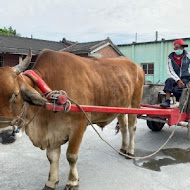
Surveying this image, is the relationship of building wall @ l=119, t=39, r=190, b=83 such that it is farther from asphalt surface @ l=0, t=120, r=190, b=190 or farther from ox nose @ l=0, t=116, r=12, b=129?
ox nose @ l=0, t=116, r=12, b=129

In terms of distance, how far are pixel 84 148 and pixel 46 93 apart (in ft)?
Result: 8.34

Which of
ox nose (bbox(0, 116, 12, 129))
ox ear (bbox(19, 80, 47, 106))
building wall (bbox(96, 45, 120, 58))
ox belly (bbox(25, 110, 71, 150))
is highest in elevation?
building wall (bbox(96, 45, 120, 58))

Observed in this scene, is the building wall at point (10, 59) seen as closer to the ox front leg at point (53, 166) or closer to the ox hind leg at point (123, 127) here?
the ox hind leg at point (123, 127)

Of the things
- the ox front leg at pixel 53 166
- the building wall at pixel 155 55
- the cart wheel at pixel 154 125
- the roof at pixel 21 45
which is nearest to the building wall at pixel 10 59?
the roof at pixel 21 45

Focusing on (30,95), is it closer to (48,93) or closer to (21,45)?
(48,93)

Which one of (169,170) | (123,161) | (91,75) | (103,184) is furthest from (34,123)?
(169,170)

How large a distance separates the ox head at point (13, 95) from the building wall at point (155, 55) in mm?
17717

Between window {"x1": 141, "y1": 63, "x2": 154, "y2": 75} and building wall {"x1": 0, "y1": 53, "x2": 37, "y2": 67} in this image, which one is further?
window {"x1": 141, "y1": 63, "x2": 154, "y2": 75}

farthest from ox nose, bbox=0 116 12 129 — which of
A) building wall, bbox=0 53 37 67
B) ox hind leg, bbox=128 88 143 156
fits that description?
building wall, bbox=0 53 37 67

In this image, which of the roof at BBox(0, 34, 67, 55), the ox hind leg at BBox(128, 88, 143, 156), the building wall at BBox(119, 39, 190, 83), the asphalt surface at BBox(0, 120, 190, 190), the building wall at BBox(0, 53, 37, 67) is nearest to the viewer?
the asphalt surface at BBox(0, 120, 190, 190)

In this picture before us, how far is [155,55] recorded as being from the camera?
65.7ft

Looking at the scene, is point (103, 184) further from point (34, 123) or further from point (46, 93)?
point (46, 93)

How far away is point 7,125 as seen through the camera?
2.71 meters

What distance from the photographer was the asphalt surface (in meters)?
3.69
